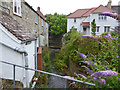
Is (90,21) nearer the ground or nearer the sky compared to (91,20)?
nearer the ground

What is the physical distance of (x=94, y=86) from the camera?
1.50 metres

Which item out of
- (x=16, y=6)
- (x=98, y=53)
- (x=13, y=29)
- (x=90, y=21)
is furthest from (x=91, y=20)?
(x=13, y=29)

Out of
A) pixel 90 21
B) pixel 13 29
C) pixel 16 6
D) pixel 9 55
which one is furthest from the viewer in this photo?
pixel 90 21

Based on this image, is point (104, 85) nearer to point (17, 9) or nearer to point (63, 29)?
point (17, 9)

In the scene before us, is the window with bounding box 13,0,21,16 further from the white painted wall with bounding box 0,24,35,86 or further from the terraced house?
the terraced house

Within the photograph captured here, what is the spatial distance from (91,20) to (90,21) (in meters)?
0.35

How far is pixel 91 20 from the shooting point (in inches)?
848

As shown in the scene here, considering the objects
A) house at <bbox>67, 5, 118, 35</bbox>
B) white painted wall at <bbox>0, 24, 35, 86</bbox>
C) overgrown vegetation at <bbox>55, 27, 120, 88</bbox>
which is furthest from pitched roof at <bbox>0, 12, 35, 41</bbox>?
house at <bbox>67, 5, 118, 35</bbox>

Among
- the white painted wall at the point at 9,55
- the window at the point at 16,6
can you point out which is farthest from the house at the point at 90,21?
the white painted wall at the point at 9,55

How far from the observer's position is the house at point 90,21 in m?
20.7

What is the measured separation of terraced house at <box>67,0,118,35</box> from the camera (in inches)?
813

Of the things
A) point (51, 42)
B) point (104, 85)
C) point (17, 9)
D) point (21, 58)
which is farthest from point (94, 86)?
point (51, 42)

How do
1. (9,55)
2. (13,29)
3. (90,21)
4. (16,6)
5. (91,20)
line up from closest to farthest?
(9,55) → (13,29) → (16,6) → (91,20) → (90,21)

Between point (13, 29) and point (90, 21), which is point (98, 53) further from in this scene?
point (90, 21)
